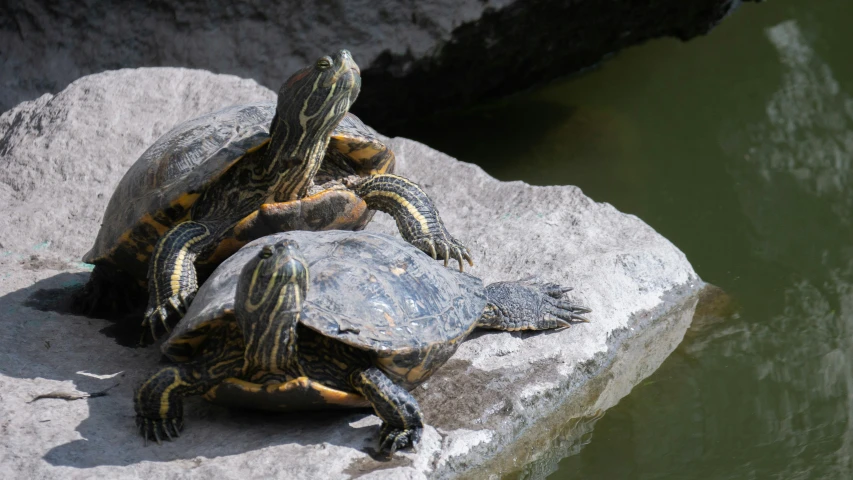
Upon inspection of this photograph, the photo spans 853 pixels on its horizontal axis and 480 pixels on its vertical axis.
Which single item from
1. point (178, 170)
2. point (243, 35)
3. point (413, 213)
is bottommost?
point (413, 213)

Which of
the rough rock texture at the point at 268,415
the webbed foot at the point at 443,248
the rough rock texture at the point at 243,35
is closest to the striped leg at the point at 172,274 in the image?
the rough rock texture at the point at 268,415

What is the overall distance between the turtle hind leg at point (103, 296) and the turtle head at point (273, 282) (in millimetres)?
1717

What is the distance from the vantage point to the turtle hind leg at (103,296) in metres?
4.58

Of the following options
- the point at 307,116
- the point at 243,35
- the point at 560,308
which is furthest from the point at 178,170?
the point at 243,35

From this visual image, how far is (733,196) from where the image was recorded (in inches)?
246

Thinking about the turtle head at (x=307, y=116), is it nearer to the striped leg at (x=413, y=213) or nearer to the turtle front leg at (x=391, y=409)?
the striped leg at (x=413, y=213)

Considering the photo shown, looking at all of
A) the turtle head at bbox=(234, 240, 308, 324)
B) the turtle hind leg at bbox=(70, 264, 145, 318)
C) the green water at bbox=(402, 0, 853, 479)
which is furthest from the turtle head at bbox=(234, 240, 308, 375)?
the turtle hind leg at bbox=(70, 264, 145, 318)

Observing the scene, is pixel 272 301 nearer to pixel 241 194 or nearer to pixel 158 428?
pixel 158 428

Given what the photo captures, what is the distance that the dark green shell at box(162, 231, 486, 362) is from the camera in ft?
10.7

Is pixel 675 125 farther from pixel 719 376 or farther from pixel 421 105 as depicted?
pixel 719 376

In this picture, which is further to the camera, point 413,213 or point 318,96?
point 413,213

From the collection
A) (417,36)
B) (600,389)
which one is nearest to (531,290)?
(600,389)

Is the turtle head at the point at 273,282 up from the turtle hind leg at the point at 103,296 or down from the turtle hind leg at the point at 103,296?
down

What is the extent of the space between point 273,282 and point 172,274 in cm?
116
